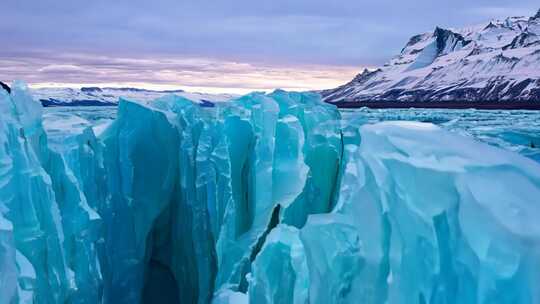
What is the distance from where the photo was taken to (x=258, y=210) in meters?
8.23

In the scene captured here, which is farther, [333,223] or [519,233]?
[333,223]

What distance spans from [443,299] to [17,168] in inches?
154

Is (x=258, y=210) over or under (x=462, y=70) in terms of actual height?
over

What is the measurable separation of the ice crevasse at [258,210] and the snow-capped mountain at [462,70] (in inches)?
2991

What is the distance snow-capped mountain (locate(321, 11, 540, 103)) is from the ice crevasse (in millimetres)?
75966

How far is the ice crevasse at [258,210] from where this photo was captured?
305 centimetres

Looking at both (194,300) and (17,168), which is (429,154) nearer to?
(17,168)

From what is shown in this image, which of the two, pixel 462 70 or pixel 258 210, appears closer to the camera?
pixel 258 210

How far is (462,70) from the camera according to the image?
107625mm

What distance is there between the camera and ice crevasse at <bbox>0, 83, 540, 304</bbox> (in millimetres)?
3047

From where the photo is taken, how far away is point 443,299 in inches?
121

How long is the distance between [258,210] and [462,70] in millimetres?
104864

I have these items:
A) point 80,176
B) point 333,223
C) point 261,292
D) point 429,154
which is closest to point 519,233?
point 429,154

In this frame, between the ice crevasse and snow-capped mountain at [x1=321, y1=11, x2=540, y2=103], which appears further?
snow-capped mountain at [x1=321, y1=11, x2=540, y2=103]
